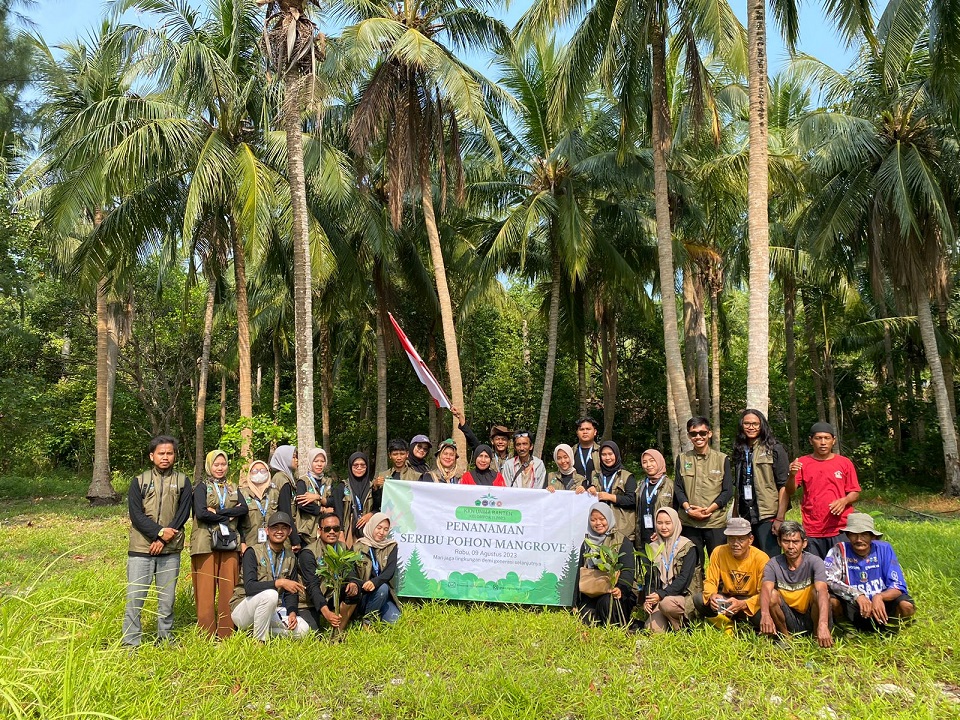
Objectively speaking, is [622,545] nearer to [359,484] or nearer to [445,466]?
[445,466]

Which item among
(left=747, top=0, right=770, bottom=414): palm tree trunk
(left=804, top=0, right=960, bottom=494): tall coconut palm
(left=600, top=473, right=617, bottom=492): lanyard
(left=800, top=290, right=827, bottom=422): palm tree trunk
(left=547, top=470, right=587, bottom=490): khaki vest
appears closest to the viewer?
(left=600, top=473, right=617, bottom=492): lanyard

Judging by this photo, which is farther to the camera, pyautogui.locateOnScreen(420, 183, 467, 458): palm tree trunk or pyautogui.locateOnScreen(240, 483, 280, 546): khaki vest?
pyautogui.locateOnScreen(420, 183, 467, 458): palm tree trunk

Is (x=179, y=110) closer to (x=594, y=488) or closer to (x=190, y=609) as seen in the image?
(x=190, y=609)

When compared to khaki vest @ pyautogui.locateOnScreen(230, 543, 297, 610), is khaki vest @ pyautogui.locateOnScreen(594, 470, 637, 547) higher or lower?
higher

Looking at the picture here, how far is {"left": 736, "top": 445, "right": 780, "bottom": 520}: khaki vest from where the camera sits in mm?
6551

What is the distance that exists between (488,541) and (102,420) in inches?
536

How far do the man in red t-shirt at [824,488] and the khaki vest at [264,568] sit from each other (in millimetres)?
4381

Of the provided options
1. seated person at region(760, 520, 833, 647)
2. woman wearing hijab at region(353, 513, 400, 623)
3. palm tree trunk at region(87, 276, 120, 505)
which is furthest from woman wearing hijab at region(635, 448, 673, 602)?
palm tree trunk at region(87, 276, 120, 505)

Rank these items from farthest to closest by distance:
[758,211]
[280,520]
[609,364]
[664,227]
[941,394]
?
[609,364] < [941,394] < [664,227] < [758,211] < [280,520]

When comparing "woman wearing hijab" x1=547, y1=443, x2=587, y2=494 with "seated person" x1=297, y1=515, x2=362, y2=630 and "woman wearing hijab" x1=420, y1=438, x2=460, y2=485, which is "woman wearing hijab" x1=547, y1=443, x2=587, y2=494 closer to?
"woman wearing hijab" x1=420, y1=438, x2=460, y2=485

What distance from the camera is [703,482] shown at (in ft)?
21.5

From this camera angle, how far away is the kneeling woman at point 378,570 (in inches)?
250

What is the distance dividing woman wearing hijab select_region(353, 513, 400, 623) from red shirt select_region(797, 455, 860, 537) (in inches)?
146

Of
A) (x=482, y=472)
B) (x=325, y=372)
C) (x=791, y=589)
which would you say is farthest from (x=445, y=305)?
(x=325, y=372)
